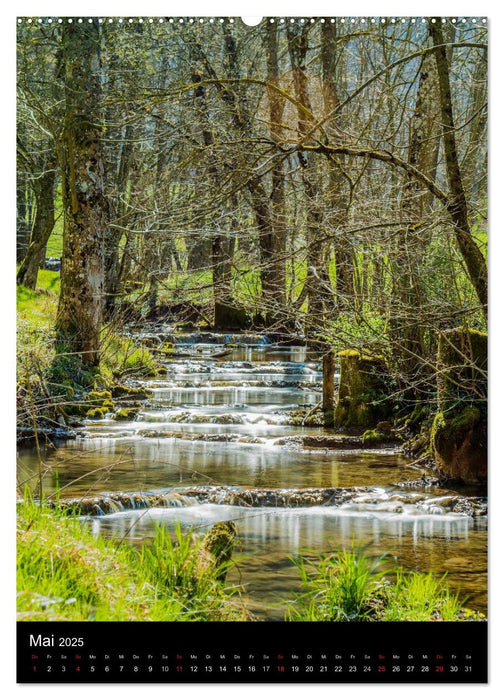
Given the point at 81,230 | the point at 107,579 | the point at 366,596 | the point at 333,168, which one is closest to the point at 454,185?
the point at 333,168

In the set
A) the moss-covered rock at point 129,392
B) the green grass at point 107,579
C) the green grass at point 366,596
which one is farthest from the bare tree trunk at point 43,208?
the green grass at point 366,596

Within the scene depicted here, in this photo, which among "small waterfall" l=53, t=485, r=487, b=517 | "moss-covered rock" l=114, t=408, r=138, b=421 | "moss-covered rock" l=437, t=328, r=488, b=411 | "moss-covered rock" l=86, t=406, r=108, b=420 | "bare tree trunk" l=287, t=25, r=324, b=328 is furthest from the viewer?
"moss-covered rock" l=86, t=406, r=108, b=420

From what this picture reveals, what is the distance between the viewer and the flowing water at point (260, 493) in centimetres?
458

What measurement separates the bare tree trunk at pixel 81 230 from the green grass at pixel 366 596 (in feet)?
10.9

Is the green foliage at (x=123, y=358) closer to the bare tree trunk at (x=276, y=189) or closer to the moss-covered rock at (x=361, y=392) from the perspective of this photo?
the moss-covered rock at (x=361, y=392)

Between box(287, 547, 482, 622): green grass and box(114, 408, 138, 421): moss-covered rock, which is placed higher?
box(114, 408, 138, 421): moss-covered rock

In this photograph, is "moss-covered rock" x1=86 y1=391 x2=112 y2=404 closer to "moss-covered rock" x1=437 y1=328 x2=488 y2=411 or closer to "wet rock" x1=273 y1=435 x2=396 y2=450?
"wet rock" x1=273 y1=435 x2=396 y2=450

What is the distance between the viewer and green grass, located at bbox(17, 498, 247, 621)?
3.48 m

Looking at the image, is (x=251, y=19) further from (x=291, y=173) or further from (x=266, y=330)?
(x=266, y=330)

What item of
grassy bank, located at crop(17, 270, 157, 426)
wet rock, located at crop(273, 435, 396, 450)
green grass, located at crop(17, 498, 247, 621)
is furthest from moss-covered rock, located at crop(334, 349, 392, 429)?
green grass, located at crop(17, 498, 247, 621)

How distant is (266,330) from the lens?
302 inches

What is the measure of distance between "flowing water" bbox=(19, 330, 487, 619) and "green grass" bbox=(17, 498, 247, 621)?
23 cm
